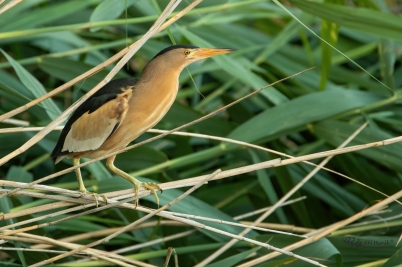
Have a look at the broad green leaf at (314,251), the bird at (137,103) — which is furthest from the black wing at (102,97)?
the broad green leaf at (314,251)

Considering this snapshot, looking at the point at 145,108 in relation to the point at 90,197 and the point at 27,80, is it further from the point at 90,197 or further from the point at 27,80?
the point at 27,80

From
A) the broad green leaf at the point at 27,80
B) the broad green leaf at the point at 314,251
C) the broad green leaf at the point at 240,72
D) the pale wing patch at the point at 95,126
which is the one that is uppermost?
the broad green leaf at the point at 27,80

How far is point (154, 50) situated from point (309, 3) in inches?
26.9

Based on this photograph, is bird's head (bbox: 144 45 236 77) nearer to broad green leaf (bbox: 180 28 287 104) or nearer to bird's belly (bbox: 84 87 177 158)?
bird's belly (bbox: 84 87 177 158)

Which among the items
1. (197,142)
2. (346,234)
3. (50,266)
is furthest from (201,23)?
(50,266)

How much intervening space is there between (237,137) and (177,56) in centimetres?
55

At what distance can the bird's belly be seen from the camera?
1510mm

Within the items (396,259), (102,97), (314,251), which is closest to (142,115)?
(102,97)

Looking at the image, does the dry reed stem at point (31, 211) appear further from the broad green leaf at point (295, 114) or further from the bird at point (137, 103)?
the broad green leaf at point (295, 114)

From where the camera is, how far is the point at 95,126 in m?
1.60

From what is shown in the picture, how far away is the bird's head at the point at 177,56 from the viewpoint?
154 cm

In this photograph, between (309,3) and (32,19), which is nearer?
(309,3)

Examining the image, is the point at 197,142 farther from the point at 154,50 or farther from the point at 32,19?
the point at 32,19

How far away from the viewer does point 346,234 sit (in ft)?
6.42
